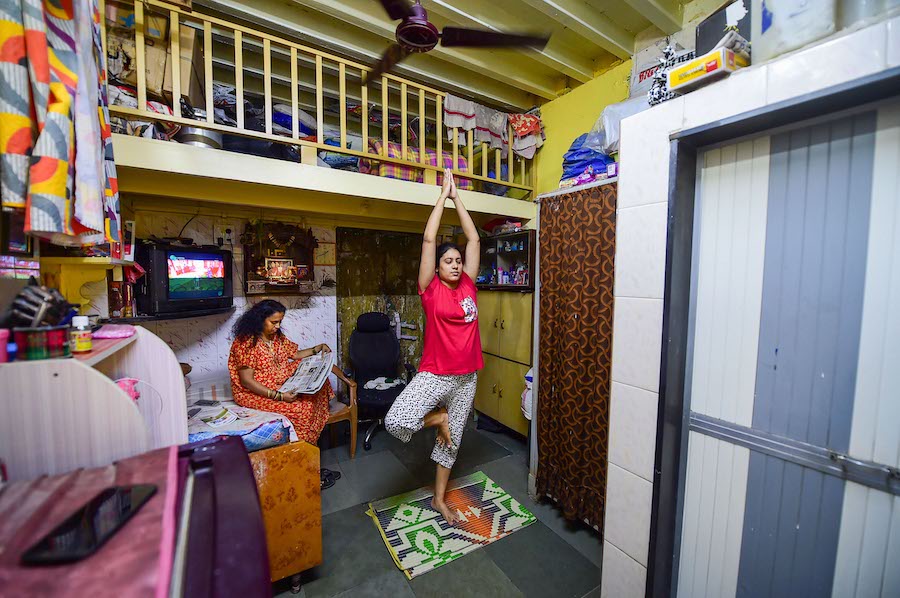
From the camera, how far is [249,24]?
2434 millimetres

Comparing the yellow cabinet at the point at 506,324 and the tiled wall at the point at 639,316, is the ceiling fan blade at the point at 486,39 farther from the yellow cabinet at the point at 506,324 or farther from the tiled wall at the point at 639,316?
the yellow cabinet at the point at 506,324

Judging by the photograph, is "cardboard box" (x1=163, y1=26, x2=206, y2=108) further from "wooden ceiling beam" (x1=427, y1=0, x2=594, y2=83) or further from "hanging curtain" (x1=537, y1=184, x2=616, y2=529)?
"hanging curtain" (x1=537, y1=184, x2=616, y2=529)

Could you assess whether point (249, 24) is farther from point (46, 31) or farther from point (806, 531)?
point (806, 531)

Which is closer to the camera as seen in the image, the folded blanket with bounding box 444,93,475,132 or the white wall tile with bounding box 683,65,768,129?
the white wall tile with bounding box 683,65,768,129

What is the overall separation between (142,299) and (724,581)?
3.16 meters

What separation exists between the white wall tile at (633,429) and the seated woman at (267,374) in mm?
1769

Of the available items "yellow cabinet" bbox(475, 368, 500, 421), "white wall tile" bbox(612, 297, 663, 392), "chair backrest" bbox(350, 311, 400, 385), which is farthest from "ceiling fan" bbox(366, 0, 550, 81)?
"yellow cabinet" bbox(475, 368, 500, 421)

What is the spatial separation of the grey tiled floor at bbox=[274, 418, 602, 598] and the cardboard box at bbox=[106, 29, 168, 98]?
260 centimetres

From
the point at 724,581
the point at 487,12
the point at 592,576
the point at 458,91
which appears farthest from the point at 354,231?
the point at 724,581

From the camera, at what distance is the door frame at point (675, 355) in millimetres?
1146

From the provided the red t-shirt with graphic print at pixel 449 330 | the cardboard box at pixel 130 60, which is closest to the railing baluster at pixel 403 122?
the red t-shirt with graphic print at pixel 449 330

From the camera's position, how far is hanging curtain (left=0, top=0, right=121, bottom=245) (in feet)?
2.40

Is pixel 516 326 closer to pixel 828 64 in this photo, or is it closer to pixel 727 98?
pixel 727 98

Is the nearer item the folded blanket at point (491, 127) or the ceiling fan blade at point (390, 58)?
the ceiling fan blade at point (390, 58)
